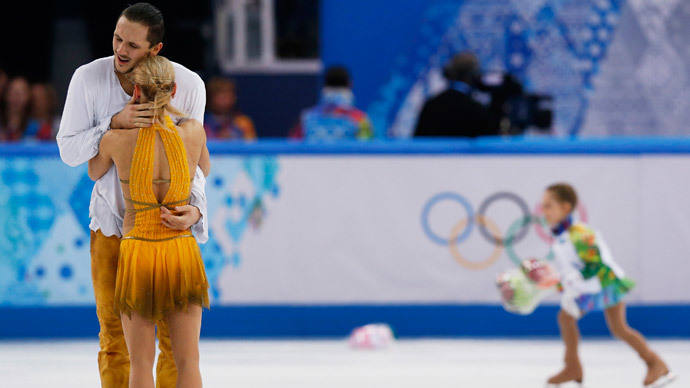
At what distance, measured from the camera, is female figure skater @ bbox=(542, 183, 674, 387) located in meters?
5.15

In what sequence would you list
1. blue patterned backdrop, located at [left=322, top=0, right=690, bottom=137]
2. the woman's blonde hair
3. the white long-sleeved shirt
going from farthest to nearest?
blue patterned backdrop, located at [left=322, top=0, right=690, bottom=137]
the white long-sleeved shirt
the woman's blonde hair

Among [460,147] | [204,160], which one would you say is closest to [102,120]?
[204,160]

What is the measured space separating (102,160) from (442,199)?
327 cm

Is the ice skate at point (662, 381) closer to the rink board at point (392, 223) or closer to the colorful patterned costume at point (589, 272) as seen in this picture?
the colorful patterned costume at point (589, 272)

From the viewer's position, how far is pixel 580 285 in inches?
204

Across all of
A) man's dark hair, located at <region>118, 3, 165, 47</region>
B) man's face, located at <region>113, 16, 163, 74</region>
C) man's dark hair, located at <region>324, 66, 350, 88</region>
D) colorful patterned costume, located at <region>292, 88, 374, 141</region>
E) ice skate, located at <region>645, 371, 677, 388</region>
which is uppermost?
man's dark hair, located at <region>118, 3, 165, 47</region>

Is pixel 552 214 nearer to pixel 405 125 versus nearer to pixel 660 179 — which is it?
pixel 660 179

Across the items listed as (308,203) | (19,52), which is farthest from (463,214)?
(19,52)

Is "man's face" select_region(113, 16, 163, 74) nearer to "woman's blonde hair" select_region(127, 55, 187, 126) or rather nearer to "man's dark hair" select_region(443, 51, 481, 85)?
"woman's blonde hair" select_region(127, 55, 187, 126)

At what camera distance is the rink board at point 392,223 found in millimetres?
6535

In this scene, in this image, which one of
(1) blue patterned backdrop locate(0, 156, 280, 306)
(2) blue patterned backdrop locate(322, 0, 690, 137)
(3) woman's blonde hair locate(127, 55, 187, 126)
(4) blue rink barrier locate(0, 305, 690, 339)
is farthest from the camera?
(2) blue patterned backdrop locate(322, 0, 690, 137)

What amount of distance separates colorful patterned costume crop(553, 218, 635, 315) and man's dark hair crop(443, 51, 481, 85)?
6.79ft

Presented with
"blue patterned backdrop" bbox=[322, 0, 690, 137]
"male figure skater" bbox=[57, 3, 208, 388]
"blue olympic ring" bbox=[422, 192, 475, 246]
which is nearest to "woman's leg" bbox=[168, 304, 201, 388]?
"male figure skater" bbox=[57, 3, 208, 388]

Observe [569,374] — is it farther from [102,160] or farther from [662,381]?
[102,160]
